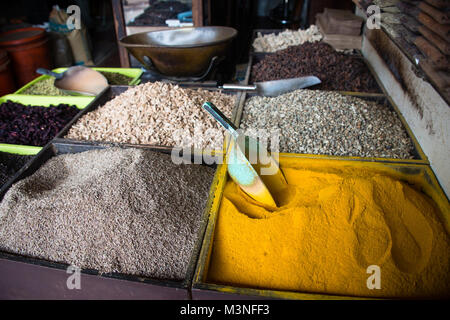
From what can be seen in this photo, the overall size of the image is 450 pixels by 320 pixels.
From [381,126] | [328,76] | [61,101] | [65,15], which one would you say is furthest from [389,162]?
[65,15]

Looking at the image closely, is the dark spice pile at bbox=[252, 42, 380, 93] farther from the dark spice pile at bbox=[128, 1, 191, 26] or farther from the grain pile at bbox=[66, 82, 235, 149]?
the dark spice pile at bbox=[128, 1, 191, 26]

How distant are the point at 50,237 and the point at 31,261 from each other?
99 millimetres

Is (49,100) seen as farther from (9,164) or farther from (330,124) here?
(330,124)

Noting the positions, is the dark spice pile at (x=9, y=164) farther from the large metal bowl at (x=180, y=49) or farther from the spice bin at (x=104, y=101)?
the large metal bowl at (x=180, y=49)

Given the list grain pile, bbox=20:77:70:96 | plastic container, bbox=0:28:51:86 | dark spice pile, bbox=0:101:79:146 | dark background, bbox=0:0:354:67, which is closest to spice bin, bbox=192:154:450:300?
dark spice pile, bbox=0:101:79:146

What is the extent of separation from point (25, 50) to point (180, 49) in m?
1.90

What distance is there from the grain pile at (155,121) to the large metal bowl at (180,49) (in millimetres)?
329

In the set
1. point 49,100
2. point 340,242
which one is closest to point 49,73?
point 49,100

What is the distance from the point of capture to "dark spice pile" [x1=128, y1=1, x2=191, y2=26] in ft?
8.94

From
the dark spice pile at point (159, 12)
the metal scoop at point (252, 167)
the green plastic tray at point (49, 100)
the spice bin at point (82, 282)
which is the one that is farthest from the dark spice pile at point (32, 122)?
the dark spice pile at point (159, 12)

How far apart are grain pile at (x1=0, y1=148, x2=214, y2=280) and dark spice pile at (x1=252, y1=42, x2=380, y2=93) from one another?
1.11m

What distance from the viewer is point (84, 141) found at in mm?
1407

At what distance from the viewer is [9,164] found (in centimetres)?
140

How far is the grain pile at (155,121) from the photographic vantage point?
142 centimetres
